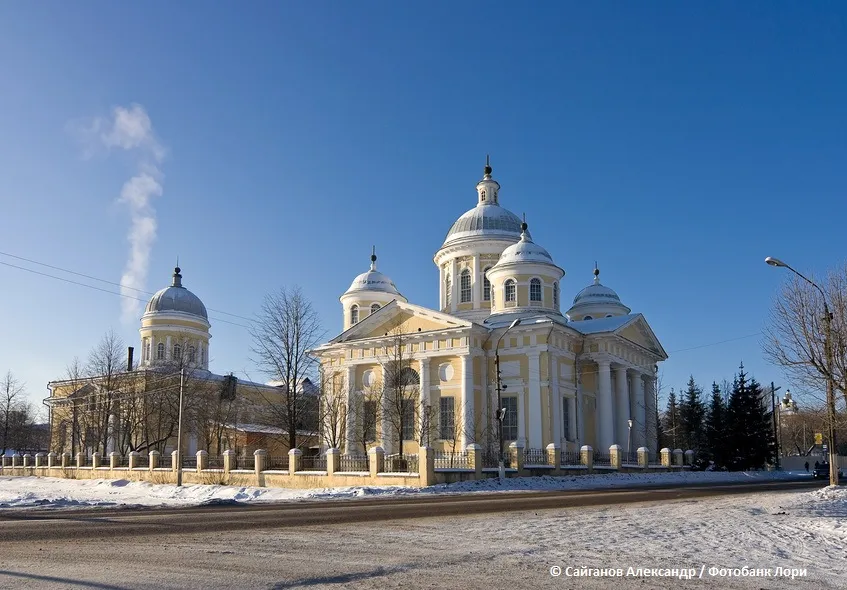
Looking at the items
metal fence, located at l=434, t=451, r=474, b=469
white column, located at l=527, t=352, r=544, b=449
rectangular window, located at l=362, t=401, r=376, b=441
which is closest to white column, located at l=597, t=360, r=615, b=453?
white column, located at l=527, t=352, r=544, b=449

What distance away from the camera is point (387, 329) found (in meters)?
45.7

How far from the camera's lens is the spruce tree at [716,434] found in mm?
54844

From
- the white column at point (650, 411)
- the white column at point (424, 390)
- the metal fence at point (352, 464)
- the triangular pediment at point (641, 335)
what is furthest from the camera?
the white column at point (650, 411)

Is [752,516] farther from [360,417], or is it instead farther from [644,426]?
[644,426]

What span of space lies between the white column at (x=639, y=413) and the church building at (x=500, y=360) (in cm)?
7

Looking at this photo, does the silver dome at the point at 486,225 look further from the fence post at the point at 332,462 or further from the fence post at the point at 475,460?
the fence post at the point at 332,462

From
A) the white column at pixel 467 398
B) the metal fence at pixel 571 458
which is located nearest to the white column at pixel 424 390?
the white column at pixel 467 398

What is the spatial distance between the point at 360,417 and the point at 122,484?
43.6 ft

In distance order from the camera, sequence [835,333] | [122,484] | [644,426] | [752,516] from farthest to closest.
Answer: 1. [644,426]
2. [122,484]
3. [835,333]
4. [752,516]

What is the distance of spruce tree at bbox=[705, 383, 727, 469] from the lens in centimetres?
5484

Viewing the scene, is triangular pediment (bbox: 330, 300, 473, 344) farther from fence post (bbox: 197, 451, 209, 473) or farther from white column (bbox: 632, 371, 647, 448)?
white column (bbox: 632, 371, 647, 448)

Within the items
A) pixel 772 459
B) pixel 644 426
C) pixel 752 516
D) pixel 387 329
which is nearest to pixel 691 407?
pixel 772 459

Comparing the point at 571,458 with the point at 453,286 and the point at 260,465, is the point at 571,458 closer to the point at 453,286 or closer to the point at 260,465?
the point at 260,465

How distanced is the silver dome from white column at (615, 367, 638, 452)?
35.8 feet
